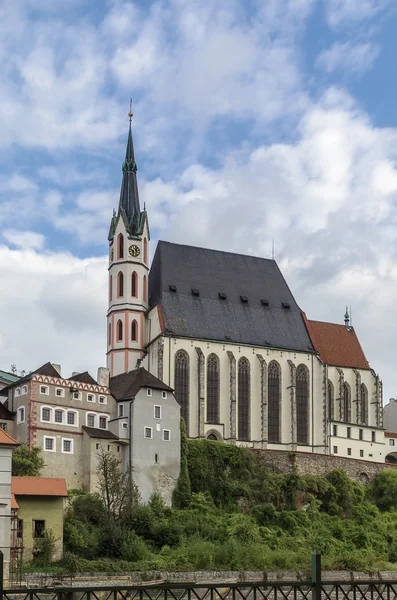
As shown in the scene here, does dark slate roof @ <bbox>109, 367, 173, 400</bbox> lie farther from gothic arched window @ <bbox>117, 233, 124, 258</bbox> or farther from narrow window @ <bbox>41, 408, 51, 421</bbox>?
gothic arched window @ <bbox>117, 233, 124, 258</bbox>

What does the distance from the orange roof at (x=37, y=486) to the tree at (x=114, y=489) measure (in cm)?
472

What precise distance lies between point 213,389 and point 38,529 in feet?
99.5

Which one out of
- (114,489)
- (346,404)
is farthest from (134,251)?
(114,489)

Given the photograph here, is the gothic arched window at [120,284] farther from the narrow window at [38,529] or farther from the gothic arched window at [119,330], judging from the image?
the narrow window at [38,529]

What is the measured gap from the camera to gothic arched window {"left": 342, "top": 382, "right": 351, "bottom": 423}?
9375 cm

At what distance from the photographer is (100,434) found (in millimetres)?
71750

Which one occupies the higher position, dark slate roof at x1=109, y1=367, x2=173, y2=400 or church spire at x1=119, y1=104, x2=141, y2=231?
church spire at x1=119, y1=104, x2=141, y2=231

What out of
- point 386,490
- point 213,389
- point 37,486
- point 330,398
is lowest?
point 386,490

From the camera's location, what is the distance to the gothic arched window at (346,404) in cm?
9375

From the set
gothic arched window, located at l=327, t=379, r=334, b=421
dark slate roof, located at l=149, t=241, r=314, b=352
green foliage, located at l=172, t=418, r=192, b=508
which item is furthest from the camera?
gothic arched window, located at l=327, t=379, r=334, b=421

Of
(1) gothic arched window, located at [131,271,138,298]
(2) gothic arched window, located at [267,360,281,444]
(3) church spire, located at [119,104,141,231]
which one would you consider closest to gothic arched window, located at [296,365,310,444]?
(2) gothic arched window, located at [267,360,281,444]

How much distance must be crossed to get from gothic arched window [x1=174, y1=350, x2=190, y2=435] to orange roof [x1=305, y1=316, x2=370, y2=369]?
13576 millimetres

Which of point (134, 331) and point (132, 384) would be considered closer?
point (132, 384)

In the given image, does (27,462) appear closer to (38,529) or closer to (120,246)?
(38,529)
